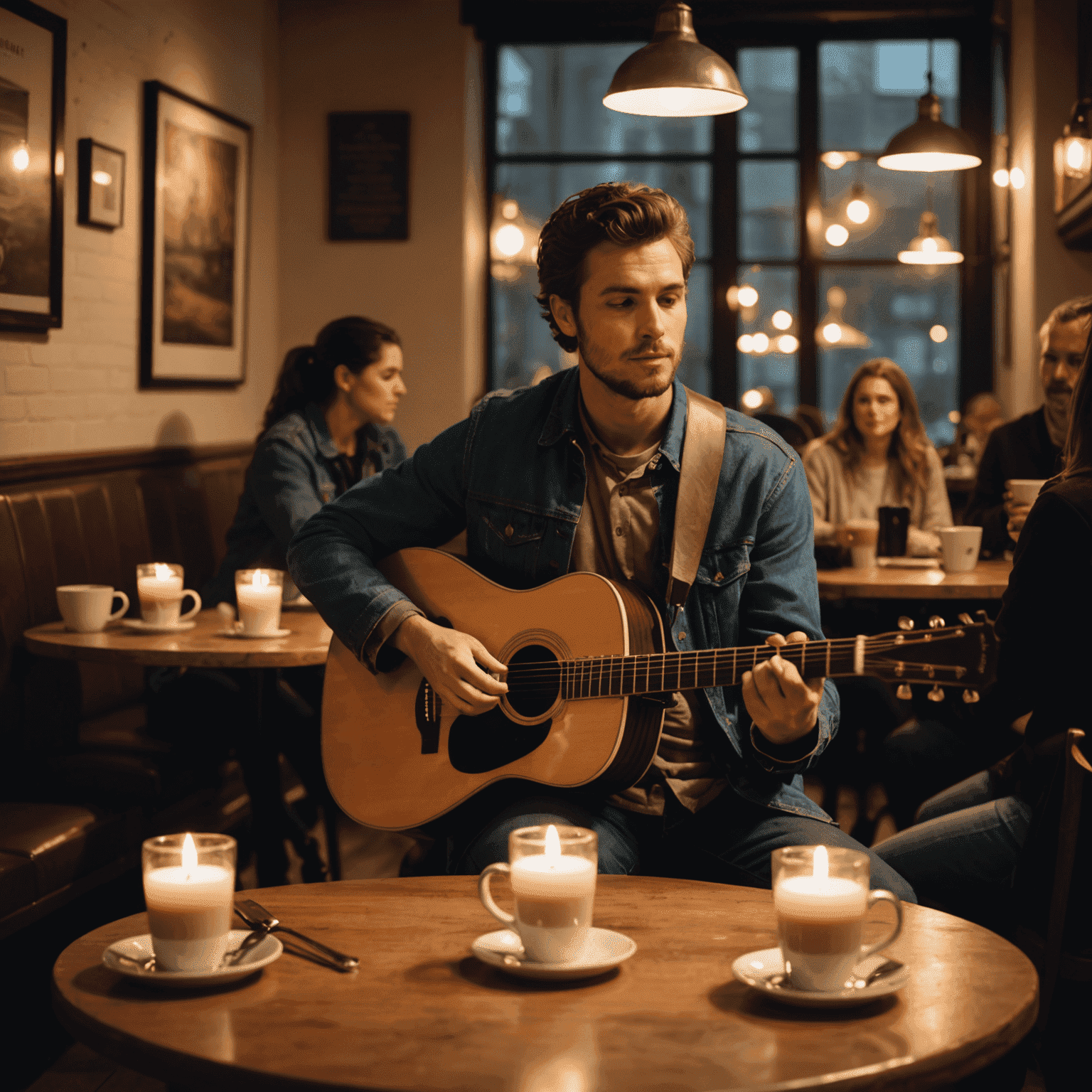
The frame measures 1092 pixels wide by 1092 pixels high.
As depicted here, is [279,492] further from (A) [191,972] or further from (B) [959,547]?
(A) [191,972]

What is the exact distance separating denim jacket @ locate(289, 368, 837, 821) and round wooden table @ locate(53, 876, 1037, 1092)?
0.55 meters

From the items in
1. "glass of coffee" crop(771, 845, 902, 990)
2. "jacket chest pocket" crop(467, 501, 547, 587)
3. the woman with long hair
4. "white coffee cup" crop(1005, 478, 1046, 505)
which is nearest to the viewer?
"glass of coffee" crop(771, 845, 902, 990)

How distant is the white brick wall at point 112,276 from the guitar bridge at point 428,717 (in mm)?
2225

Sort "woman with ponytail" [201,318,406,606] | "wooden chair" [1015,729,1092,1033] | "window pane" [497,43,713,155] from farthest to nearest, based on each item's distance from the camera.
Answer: "window pane" [497,43,713,155], "woman with ponytail" [201,318,406,606], "wooden chair" [1015,729,1092,1033]

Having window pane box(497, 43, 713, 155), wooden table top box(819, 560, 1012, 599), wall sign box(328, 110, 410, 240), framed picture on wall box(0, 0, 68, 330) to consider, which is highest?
window pane box(497, 43, 713, 155)

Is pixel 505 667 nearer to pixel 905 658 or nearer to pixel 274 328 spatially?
pixel 905 658

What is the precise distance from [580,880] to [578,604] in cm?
68

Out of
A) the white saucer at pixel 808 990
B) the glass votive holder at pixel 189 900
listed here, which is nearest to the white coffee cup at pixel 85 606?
the glass votive holder at pixel 189 900

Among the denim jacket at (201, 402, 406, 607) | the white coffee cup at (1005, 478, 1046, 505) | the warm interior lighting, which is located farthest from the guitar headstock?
the warm interior lighting

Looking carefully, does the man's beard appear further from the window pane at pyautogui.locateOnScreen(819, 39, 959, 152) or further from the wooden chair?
the window pane at pyautogui.locateOnScreen(819, 39, 959, 152)

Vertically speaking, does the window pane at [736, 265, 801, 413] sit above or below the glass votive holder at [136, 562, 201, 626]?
above

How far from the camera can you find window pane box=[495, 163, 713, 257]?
7.46m

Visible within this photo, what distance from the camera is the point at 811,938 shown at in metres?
1.04

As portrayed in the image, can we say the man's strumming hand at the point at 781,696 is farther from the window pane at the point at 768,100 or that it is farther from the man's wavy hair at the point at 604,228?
the window pane at the point at 768,100
